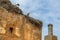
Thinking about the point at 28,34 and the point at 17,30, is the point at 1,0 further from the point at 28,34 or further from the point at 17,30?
the point at 28,34

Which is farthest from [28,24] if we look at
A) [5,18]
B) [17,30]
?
[5,18]

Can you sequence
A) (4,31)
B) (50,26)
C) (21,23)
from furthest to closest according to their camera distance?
(50,26)
(21,23)
(4,31)

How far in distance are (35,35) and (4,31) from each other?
1.36m

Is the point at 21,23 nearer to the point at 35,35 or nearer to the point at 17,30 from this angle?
the point at 17,30

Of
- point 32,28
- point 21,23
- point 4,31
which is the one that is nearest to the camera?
point 4,31

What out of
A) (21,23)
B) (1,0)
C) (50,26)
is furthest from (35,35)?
(50,26)

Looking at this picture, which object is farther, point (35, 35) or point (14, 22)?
point (35, 35)

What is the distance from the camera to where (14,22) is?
221 inches

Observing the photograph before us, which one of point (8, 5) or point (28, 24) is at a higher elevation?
point (8, 5)

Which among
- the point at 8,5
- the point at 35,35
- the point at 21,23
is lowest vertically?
the point at 35,35

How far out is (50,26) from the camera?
15.2m

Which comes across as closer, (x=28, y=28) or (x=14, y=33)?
(x=14, y=33)

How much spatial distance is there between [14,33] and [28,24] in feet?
2.45

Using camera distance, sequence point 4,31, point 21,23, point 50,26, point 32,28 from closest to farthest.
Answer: point 4,31
point 21,23
point 32,28
point 50,26
